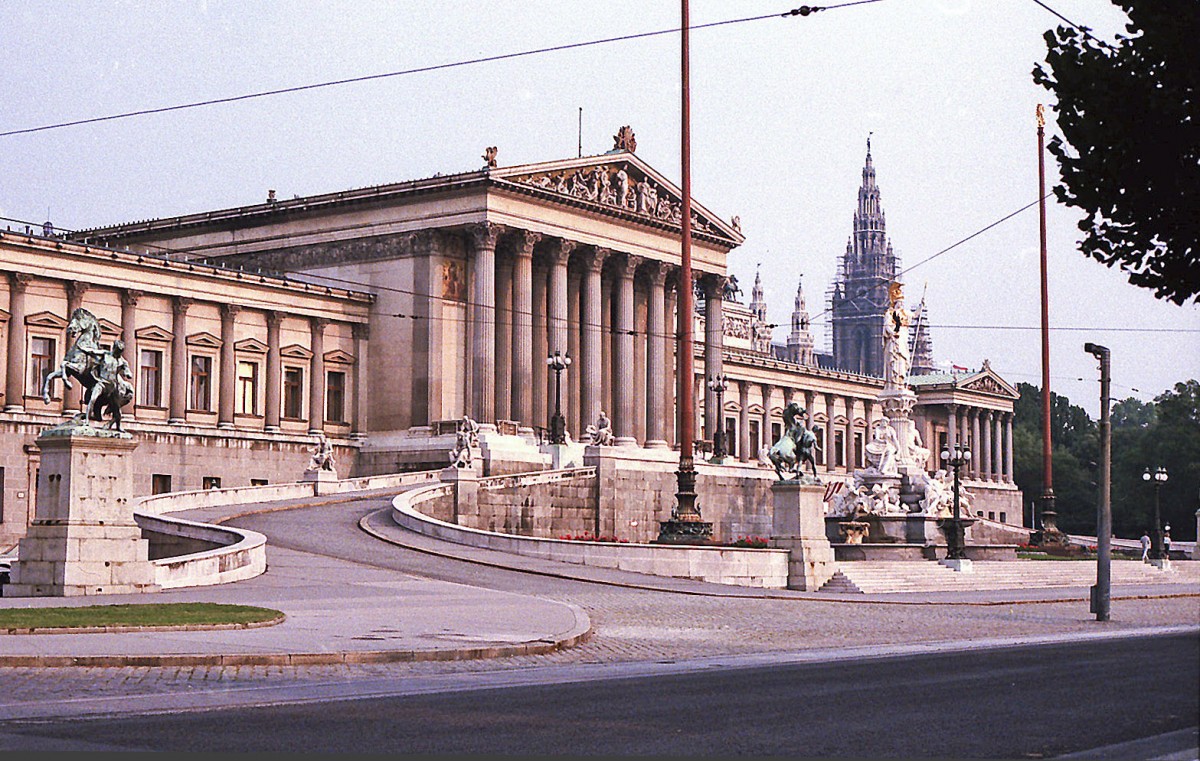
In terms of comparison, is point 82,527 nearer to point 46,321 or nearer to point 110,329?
point 46,321

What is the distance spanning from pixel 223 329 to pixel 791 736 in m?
73.7

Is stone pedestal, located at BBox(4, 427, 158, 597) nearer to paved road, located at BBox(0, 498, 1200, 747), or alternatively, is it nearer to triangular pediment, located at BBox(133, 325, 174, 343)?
paved road, located at BBox(0, 498, 1200, 747)

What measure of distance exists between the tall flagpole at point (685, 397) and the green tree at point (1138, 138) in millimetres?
31383

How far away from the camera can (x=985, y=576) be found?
54.9 meters

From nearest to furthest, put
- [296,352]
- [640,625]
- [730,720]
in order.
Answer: [730,720] → [640,625] → [296,352]

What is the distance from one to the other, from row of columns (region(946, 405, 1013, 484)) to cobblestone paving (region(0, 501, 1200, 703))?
4177 inches

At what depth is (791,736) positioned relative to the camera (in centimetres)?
1396

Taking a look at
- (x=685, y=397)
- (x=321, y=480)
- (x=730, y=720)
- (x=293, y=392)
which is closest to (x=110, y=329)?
(x=293, y=392)

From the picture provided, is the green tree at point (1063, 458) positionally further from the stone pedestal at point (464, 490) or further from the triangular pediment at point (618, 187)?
the stone pedestal at point (464, 490)

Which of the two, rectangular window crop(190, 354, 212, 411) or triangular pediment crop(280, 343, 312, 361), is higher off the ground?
triangular pediment crop(280, 343, 312, 361)

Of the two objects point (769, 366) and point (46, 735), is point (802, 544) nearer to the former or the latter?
point (46, 735)

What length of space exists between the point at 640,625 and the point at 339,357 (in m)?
61.5

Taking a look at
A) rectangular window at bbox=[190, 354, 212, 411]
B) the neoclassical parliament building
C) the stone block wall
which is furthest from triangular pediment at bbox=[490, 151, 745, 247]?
the stone block wall

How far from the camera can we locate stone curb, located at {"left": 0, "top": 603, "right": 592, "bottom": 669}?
67.0 ft
